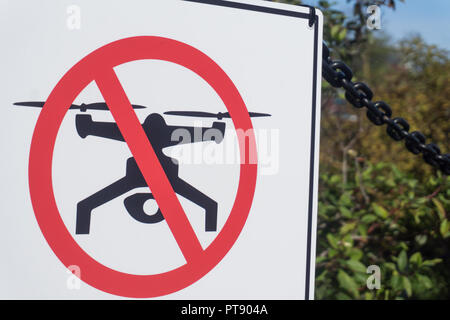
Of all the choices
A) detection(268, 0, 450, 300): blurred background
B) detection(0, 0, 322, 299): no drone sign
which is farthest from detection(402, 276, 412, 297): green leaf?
detection(0, 0, 322, 299): no drone sign

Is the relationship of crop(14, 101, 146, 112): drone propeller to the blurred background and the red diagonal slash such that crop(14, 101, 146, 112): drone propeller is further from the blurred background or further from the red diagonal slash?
the blurred background

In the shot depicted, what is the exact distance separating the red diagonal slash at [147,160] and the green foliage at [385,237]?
105cm

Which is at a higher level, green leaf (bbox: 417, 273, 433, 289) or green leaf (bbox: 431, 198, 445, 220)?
green leaf (bbox: 431, 198, 445, 220)

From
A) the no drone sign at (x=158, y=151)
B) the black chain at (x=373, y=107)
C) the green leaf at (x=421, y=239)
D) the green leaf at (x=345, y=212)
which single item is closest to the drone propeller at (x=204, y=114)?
the no drone sign at (x=158, y=151)

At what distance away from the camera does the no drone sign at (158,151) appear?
2.76 feet

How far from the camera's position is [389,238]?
2.11 m

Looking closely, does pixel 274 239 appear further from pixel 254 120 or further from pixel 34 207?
pixel 34 207

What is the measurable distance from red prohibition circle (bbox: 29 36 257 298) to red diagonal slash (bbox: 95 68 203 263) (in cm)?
3

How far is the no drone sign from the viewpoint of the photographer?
0.84 m

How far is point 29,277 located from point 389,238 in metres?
1.69

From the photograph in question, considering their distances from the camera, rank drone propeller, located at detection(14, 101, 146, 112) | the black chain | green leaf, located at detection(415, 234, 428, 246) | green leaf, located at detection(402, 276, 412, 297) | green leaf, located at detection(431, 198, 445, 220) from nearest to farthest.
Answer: drone propeller, located at detection(14, 101, 146, 112), the black chain, green leaf, located at detection(402, 276, 412, 297), green leaf, located at detection(431, 198, 445, 220), green leaf, located at detection(415, 234, 428, 246)

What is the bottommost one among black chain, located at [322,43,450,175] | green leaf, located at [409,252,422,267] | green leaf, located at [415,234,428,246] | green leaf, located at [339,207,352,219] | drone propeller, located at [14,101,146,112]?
green leaf, located at [409,252,422,267]

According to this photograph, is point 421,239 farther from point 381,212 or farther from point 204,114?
point 204,114

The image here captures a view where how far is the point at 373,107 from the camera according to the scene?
4.08ft
